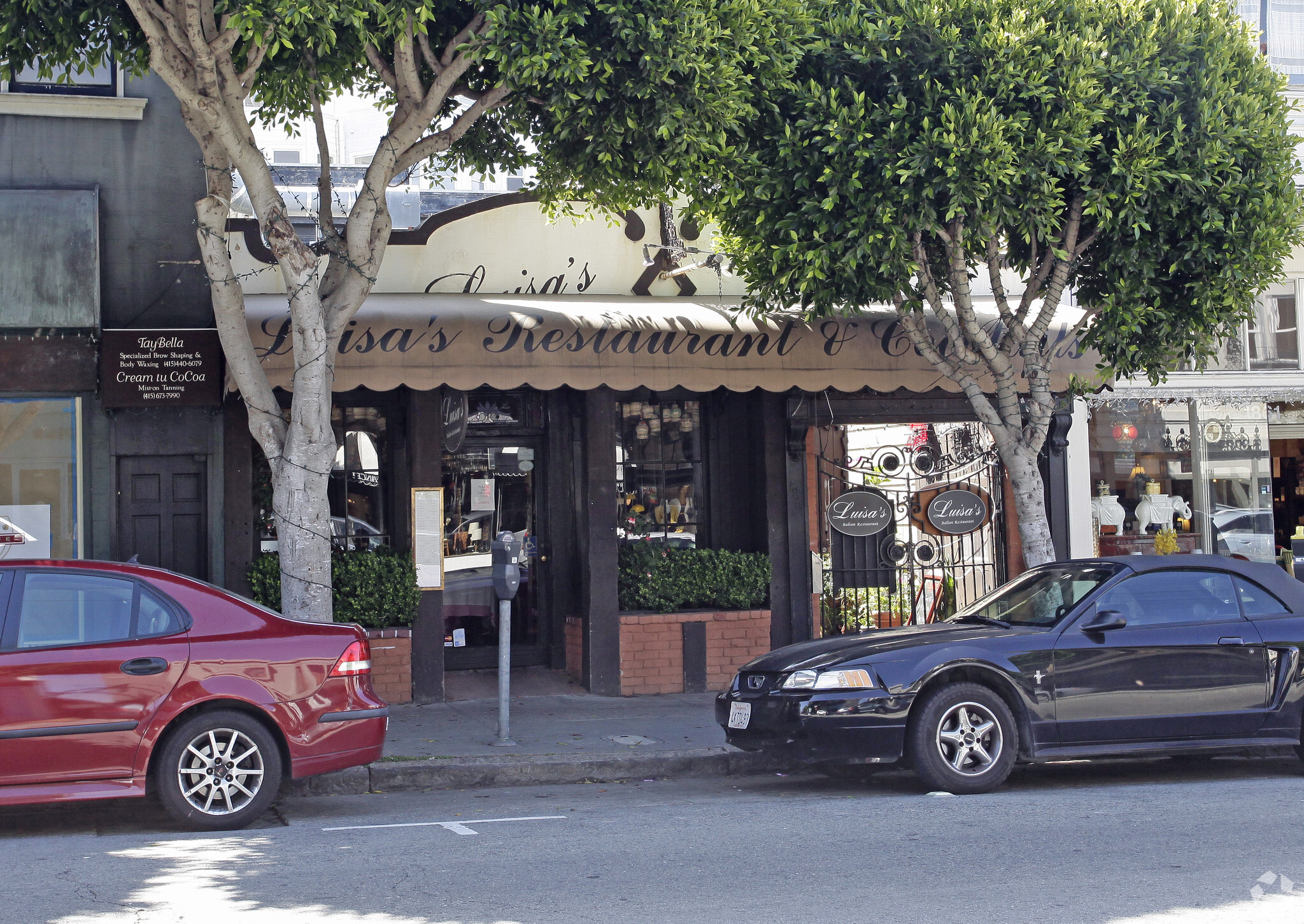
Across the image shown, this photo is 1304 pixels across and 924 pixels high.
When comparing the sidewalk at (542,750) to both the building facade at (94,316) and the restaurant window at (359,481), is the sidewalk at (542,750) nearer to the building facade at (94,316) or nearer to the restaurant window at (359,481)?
the restaurant window at (359,481)

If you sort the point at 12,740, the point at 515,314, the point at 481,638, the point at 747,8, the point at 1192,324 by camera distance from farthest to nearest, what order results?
the point at 481,638 → the point at 515,314 → the point at 1192,324 → the point at 747,8 → the point at 12,740

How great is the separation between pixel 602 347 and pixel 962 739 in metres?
4.83

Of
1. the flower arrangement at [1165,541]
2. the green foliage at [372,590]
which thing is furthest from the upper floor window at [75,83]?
the flower arrangement at [1165,541]

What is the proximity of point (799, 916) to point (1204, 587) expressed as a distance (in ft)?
14.7

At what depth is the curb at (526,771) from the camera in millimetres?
8523

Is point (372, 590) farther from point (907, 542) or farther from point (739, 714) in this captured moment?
point (907, 542)

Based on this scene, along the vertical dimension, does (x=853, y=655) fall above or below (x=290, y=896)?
above

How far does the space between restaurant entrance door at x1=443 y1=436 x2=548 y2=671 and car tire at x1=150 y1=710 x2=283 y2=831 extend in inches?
208

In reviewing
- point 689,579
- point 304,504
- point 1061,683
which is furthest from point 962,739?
point 689,579

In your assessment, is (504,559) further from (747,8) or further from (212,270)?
(747,8)

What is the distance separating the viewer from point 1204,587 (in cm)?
830

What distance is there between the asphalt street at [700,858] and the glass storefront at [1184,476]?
20.6ft

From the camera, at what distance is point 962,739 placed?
304 inches

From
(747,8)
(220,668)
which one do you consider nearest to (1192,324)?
(747,8)
